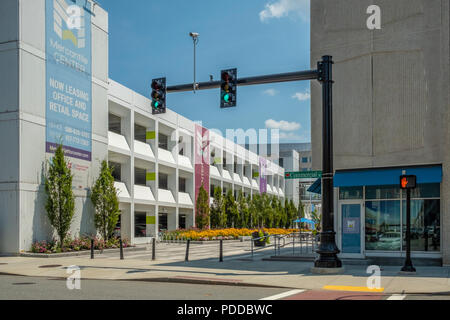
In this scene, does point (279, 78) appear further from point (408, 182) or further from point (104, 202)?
point (104, 202)

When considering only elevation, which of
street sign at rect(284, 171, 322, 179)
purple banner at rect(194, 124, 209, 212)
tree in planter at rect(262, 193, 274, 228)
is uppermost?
purple banner at rect(194, 124, 209, 212)

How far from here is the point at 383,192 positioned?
20.2 meters

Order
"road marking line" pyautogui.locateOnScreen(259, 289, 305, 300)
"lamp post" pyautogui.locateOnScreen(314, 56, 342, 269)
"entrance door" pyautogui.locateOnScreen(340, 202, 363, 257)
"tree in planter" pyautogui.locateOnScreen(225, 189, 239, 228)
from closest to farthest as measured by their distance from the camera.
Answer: "road marking line" pyautogui.locateOnScreen(259, 289, 305, 300), "lamp post" pyautogui.locateOnScreen(314, 56, 342, 269), "entrance door" pyautogui.locateOnScreen(340, 202, 363, 257), "tree in planter" pyautogui.locateOnScreen(225, 189, 239, 228)

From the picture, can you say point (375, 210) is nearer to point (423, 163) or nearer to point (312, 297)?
point (423, 163)

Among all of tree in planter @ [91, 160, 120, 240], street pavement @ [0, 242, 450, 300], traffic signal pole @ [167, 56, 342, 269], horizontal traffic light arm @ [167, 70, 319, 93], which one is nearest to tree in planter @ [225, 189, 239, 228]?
tree in planter @ [91, 160, 120, 240]

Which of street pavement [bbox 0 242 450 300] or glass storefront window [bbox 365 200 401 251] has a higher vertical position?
glass storefront window [bbox 365 200 401 251]

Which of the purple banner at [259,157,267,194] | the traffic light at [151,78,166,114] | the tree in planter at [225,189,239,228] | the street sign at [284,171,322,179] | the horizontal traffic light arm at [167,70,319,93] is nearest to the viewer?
the horizontal traffic light arm at [167,70,319,93]

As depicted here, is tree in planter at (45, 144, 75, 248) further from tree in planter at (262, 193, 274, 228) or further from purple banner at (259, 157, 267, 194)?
purple banner at (259, 157, 267, 194)

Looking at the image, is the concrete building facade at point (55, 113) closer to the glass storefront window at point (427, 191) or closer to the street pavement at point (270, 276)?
the street pavement at point (270, 276)

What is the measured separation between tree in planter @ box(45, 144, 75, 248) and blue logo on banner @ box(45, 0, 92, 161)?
91cm

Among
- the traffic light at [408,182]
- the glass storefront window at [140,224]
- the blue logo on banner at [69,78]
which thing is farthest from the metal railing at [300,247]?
the glass storefront window at [140,224]

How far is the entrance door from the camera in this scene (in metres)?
20.5
